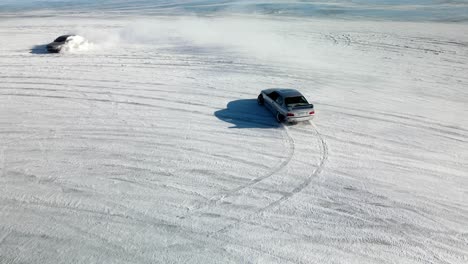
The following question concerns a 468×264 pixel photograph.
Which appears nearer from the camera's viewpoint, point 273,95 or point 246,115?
point 273,95

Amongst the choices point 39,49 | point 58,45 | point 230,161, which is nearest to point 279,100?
point 230,161

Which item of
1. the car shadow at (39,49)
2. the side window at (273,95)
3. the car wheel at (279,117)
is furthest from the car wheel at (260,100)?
the car shadow at (39,49)

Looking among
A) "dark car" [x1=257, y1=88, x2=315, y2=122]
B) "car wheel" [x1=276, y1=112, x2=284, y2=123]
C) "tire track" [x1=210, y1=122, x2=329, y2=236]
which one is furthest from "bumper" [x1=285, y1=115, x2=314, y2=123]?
"tire track" [x1=210, y1=122, x2=329, y2=236]

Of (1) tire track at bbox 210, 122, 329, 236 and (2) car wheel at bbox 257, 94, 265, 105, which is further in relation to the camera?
(2) car wheel at bbox 257, 94, 265, 105

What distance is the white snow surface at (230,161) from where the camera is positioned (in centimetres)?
888

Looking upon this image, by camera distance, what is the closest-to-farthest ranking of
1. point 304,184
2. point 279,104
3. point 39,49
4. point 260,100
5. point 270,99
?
point 304,184, point 279,104, point 270,99, point 260,100, point 39,49

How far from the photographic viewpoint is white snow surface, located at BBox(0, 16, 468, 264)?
8875 millimetres

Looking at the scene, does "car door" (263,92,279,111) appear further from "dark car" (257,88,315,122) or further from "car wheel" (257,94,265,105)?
"car wheel" (257,94,265,105)

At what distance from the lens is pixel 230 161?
40.9 feet

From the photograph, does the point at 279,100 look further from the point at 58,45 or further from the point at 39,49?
the point at 39,49

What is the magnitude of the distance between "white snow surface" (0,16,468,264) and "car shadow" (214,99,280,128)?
0.40ft

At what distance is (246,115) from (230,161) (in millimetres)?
4114

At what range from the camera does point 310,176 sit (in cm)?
1149

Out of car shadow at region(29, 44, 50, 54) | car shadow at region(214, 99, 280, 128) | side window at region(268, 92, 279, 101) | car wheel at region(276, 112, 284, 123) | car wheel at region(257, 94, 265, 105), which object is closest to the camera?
car wheel at region(276, 112, 284, 123)
